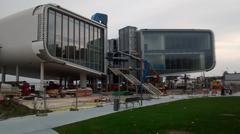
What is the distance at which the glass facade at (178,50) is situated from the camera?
267 ft

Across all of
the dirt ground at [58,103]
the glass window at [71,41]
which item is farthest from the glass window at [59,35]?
the dirt ground at [58,103]

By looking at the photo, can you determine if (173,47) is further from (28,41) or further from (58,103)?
(58,103)

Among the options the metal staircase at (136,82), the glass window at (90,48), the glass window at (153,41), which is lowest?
the metal staircase at (136,82)

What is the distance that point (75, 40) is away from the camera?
172 feet

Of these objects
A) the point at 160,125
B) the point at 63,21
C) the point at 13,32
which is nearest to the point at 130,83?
the point at 63,21

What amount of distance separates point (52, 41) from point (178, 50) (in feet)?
138

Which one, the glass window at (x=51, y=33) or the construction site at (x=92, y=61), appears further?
the glass window at (x=51, y=33)

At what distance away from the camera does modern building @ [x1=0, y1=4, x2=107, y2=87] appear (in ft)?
152

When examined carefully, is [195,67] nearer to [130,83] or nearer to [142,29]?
[142,29]

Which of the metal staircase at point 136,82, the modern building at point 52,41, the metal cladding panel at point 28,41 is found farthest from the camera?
the metal staircase at point 136,82

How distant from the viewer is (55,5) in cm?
4762

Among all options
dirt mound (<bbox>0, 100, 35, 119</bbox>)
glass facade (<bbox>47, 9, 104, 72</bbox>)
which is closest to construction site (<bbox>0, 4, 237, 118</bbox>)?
glass facade (<bbox>47, 9, 104, 72</bbox>)

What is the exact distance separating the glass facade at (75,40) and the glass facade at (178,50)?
79.9 feet

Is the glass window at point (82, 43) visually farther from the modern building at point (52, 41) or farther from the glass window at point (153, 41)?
the glass window at point (153, 41)
